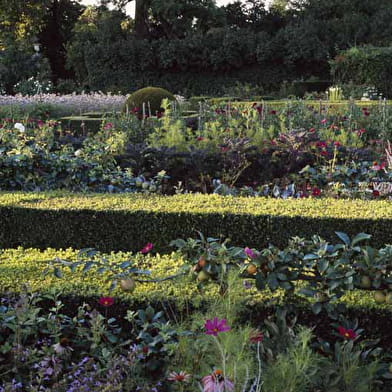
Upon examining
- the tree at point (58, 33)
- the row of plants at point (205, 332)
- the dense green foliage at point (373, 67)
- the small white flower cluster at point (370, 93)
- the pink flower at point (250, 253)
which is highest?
the tree at point (58, 33)

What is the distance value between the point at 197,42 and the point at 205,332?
→ 20100 mm

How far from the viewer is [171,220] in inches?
162

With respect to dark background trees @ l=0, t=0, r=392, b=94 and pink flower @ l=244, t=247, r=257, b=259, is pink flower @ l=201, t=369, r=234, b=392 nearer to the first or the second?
pink flower @ l=244, t=247, r=257, b=259

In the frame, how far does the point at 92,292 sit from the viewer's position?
8.89 feet

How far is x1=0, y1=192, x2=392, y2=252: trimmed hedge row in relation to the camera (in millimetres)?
3973

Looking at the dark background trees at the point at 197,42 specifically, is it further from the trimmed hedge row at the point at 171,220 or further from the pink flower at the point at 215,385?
the pink flower at the point at 215,385

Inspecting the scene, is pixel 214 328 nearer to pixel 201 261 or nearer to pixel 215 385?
pixel 215 385

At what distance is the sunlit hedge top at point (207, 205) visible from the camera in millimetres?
4059

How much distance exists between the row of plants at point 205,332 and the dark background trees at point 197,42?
61.5 feet

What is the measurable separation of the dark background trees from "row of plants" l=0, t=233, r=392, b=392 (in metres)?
18.7

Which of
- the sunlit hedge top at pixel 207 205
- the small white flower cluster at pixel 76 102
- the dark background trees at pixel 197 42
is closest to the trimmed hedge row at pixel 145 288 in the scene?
the sunlit hedge top at pixel 207 205

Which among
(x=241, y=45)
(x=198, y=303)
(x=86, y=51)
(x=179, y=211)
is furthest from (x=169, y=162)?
(x=86, y=51)

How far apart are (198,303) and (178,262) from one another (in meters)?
0.53

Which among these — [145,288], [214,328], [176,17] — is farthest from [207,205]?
[176,17]
